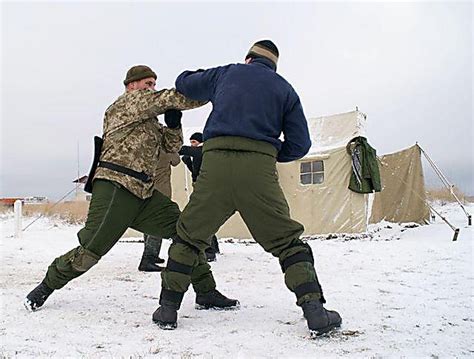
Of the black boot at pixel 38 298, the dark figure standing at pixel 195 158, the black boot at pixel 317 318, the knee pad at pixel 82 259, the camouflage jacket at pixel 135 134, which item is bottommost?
the black boot at pixel 38 298

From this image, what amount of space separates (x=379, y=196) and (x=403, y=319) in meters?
10.4

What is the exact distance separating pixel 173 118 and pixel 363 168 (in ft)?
26.6

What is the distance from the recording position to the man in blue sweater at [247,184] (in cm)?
269

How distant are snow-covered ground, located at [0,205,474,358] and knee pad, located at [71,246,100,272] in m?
0.30

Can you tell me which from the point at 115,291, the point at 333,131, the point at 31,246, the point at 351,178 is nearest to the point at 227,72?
the point at 115,291

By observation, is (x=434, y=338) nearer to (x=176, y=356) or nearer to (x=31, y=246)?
(x=176, y=356)

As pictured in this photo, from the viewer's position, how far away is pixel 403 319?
2.97m

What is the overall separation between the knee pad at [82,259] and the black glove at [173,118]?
3.18 ft

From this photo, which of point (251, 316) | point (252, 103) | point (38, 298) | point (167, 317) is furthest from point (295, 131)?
point (38, 298)

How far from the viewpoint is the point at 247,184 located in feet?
8.79

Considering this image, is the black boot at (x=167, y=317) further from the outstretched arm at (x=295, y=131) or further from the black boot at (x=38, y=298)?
the outstretched arm at (x=295, y=131)

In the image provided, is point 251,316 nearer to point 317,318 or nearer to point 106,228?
A: point 317,318

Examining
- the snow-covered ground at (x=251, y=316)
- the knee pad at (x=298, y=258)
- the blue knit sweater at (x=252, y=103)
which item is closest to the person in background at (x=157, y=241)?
the snow-covered ground at (x=251, y=316)

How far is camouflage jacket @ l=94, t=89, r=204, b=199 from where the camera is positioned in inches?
122
